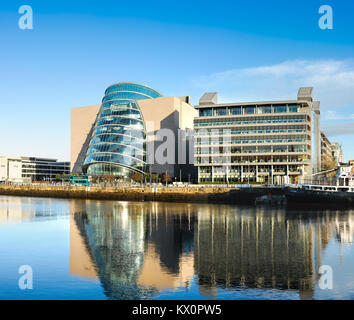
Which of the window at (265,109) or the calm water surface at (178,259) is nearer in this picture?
the calm water surface at (178,259)

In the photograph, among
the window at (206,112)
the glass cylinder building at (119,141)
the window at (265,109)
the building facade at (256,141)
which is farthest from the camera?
the glass cylinder building at (119,141)

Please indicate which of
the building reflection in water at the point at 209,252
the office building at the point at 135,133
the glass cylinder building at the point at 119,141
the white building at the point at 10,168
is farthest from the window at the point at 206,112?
the white building at the point at 10,168

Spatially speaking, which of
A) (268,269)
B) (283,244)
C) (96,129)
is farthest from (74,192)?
(268,269)

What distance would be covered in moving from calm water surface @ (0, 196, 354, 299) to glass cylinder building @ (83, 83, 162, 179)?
7401cm

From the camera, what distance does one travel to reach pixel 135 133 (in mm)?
118312

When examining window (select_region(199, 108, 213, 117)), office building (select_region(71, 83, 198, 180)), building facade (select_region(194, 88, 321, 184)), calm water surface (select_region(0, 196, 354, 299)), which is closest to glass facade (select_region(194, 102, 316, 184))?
building facade (select_region(194, 88, 321, 184))

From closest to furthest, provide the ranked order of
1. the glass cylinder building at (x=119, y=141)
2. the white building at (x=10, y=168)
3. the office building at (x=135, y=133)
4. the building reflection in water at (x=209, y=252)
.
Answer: the building reflection in water at (x=209, y=252) < the glass cylinder building at (x=119, y=141) < the office building at (x=135, y=133) < the white building at (x=10, y=168)

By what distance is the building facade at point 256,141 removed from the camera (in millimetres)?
96312

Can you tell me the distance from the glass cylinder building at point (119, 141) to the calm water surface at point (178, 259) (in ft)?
243

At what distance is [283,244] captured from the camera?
28203 mm

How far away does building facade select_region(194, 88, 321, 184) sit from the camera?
316 ft

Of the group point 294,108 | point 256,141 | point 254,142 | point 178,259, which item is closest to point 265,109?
point 294,108

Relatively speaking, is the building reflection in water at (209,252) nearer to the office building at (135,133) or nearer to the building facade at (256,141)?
the building facade at (256,141)
